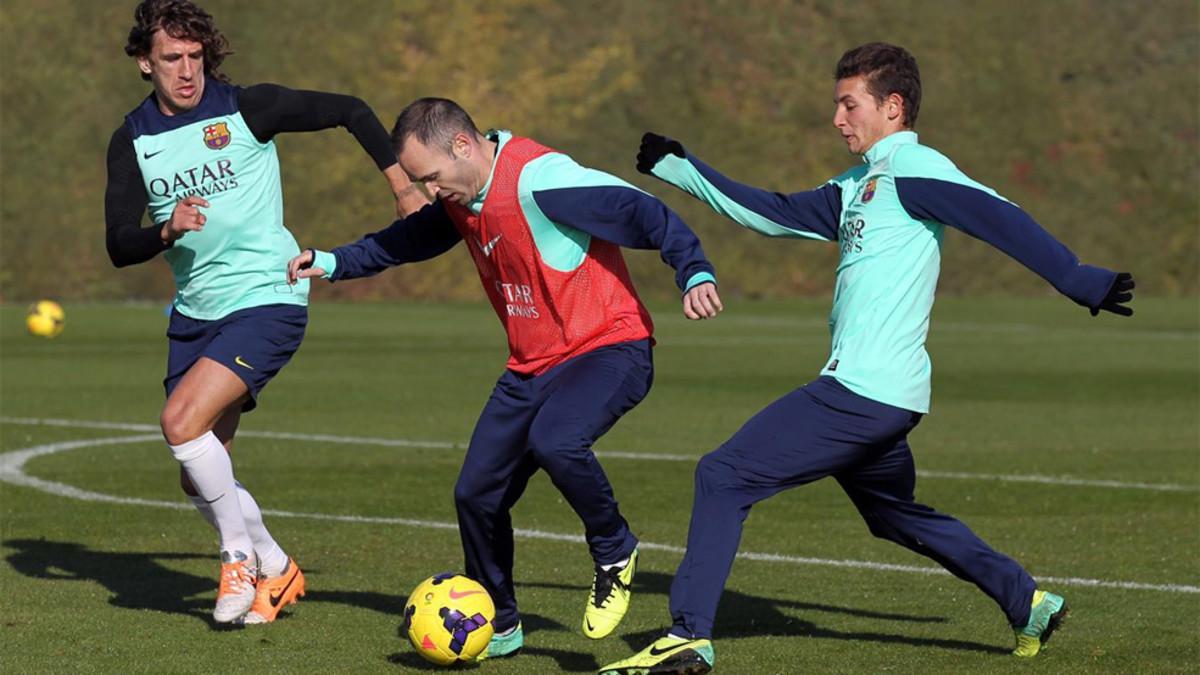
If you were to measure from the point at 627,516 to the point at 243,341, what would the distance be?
3.41 metres

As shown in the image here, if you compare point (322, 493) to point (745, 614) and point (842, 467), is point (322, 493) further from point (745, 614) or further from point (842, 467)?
point (842, 467)

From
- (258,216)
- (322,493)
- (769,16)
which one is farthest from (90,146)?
(258,216)

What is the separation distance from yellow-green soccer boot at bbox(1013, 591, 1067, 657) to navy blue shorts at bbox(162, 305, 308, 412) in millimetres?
2834

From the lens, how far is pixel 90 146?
128 ft

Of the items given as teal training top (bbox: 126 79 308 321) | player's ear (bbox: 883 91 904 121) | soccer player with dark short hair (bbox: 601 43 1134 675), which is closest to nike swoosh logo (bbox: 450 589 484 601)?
soccer player with dark short hair (bbox: 601 43 1134 675)

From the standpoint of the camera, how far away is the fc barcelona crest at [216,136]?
7.30 m

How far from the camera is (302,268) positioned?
677 centimetres

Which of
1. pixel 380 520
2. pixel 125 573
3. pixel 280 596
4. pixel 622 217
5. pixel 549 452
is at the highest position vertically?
pixel 622 217

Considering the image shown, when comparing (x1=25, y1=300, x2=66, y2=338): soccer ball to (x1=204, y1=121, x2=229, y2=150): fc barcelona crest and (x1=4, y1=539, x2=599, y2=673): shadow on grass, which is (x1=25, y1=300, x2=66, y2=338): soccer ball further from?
(x1=204, y1=121, x2=229, y2=150): fc barcelona crest

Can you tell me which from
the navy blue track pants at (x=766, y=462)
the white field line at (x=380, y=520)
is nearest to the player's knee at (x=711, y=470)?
the navy blue track pants at (x=766, y=462)

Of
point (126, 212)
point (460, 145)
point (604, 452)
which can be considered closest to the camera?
point (460, 145)

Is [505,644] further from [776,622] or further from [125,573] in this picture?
[125,573]

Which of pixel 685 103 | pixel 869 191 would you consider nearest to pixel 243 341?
pixel 869 191

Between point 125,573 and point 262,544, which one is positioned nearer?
point 262,544
